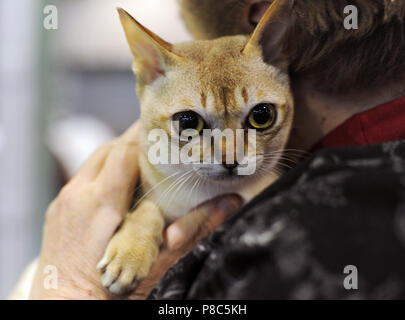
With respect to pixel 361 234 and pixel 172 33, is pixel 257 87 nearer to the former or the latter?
pixel 172 33

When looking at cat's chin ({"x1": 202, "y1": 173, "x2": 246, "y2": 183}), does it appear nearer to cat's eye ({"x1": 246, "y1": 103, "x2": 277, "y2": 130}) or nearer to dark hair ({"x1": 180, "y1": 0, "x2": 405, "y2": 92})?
cat's eye ({"x1": 246, "y1": 103, "x2": 277, "y2": 130})

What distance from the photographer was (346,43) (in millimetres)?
708

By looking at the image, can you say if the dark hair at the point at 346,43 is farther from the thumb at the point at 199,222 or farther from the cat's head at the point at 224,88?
the thumb at the point at 199,222

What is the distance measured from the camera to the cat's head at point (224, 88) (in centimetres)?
73

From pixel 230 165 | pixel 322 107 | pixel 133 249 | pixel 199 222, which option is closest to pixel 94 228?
pixel 133 249

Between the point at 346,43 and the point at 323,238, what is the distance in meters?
0.39

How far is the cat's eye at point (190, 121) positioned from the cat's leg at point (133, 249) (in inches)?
9.0

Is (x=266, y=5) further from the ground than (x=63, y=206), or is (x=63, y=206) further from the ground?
(x=266, y=5)

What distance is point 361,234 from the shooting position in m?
0.46

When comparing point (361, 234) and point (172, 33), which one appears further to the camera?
point (172, 33)

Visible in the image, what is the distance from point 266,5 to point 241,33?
0.35 feet

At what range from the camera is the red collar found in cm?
65
